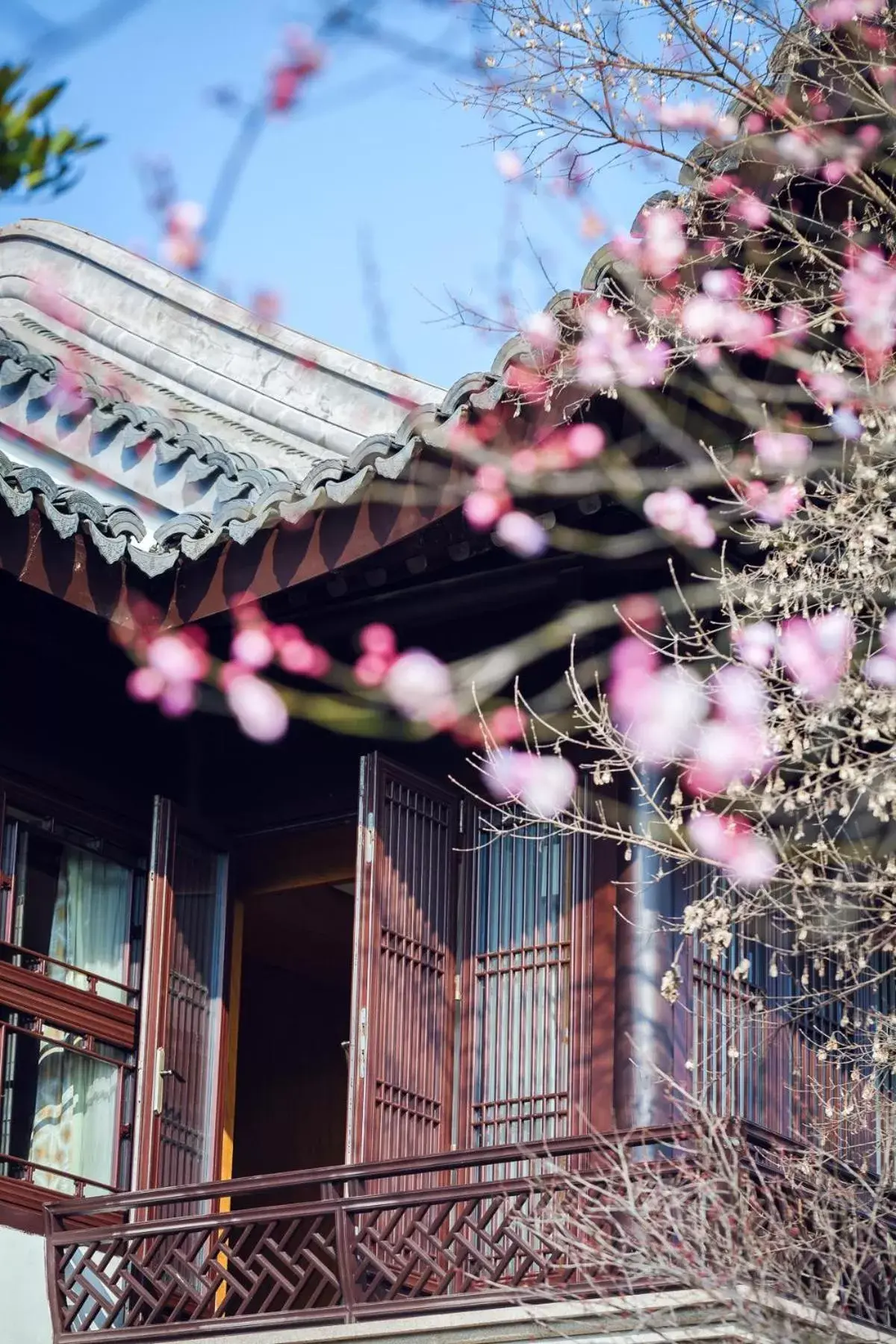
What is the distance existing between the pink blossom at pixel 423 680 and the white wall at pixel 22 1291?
7.45 feet

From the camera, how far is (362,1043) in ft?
21.0

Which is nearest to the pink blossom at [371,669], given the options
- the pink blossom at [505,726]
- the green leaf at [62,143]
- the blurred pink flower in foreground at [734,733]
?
the pink blossom at [505,726]

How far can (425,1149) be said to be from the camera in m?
6.52

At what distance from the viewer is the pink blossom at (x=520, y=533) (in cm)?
607

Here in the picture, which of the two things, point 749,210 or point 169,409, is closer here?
point 749,210

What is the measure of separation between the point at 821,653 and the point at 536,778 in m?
1.82

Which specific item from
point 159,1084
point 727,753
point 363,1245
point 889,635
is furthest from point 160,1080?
point 889,635

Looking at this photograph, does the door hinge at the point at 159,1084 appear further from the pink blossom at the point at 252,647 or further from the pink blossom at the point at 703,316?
the pink blossom at the point at 703,316

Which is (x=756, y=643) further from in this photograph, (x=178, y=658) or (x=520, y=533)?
(x=178, y=658)

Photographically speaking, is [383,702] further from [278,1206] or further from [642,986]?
[278,1206]

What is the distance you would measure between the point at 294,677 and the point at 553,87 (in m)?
2.57

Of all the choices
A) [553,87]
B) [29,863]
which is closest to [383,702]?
[29,863]

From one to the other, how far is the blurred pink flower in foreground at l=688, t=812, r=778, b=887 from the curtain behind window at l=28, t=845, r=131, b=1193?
85.9 inches

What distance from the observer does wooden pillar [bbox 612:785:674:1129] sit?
6195 mm
